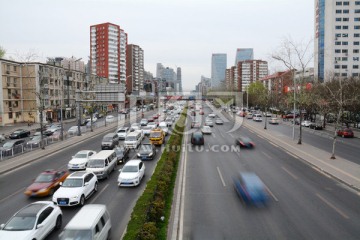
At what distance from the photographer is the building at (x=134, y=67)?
178625 mm

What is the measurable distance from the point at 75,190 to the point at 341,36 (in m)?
120

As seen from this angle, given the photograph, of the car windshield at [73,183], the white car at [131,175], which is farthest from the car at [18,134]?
the car windshield at [73,183]

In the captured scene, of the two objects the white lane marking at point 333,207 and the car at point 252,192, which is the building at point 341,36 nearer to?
the white lane marking at point 333,207

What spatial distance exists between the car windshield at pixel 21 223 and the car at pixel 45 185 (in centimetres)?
595

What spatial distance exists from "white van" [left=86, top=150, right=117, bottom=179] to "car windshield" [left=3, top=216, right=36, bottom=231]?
9.31 metres

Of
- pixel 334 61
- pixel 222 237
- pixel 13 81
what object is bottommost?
pixel 222 237

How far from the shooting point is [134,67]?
183 meters

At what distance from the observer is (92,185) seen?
61.6 feet

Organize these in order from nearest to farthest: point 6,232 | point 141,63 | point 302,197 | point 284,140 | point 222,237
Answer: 1. point 6,232
2. point 222,237
3. point 302,197
4. point 284,140
5. point 141,63

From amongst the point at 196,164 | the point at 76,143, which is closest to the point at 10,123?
the point at 76,143

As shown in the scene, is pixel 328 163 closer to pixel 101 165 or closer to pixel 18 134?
pixel 101 165

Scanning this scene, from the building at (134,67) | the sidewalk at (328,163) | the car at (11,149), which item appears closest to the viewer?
the sidewalk at (328,163)

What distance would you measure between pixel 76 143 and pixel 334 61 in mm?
100199

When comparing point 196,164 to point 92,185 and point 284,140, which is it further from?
point 284,140
